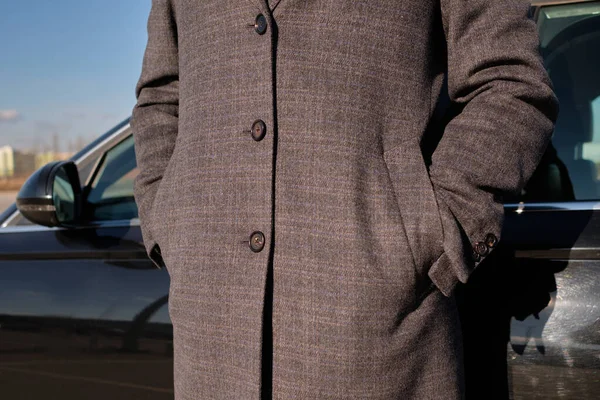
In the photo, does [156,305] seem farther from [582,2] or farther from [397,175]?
[582,2]

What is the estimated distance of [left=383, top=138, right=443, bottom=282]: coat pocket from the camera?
1183 millimetres

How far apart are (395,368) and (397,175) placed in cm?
35

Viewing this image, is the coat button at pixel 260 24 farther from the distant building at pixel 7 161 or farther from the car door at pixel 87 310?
the distant building at pixel 7 161

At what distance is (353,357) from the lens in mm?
1177

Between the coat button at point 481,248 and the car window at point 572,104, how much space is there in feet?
1.55

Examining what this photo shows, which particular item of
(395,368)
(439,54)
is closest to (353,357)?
(395,368)

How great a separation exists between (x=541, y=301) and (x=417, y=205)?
496 millimetres

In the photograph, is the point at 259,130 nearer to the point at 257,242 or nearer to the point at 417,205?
the point at 257,242

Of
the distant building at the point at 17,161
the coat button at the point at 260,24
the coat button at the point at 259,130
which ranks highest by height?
the coat button at the point at 260,24

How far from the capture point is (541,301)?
149 centimetres

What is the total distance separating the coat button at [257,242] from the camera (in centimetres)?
122

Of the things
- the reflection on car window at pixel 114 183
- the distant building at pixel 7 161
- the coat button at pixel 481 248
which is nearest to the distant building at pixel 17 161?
the distant building at pixel 7 161

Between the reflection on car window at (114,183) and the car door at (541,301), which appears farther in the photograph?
the reflection on car window at (114,183)

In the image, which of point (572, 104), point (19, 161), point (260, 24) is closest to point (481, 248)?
point (260, 24)
